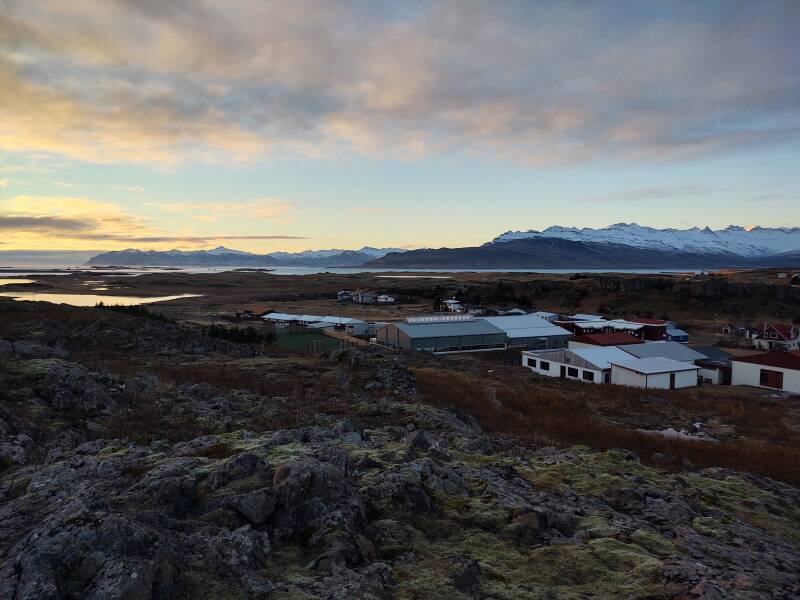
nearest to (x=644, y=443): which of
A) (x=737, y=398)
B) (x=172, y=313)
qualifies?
(x=737, y=398)

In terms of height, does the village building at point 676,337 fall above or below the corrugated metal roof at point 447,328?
below

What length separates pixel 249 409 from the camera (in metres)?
19.1

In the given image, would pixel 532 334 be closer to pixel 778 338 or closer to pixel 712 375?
pixel 712 375

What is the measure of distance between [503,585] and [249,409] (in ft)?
46.8

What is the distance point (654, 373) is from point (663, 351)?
10659 mm

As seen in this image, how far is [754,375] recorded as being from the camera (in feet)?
160

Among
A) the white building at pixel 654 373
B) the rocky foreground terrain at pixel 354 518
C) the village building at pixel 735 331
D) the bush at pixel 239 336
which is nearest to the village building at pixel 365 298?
the bush at pixel 239 336

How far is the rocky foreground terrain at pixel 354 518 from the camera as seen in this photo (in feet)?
19.9

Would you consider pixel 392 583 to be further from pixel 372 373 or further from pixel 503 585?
pixel 372 373

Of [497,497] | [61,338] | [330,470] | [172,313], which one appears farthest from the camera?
[172,313]

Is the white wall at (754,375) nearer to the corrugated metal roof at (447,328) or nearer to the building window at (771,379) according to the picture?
the building window at (771,379)

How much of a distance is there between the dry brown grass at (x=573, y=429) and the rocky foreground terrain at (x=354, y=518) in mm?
6744

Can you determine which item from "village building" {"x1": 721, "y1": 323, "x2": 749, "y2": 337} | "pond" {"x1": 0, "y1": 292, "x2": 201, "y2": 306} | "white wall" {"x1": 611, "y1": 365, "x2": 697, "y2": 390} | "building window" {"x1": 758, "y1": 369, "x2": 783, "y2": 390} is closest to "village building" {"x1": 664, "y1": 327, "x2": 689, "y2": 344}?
"village building" {"x1": 721, "y1": 323, "x2": 749, "y2": 337}

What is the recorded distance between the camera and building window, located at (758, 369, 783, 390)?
46.7 meters
